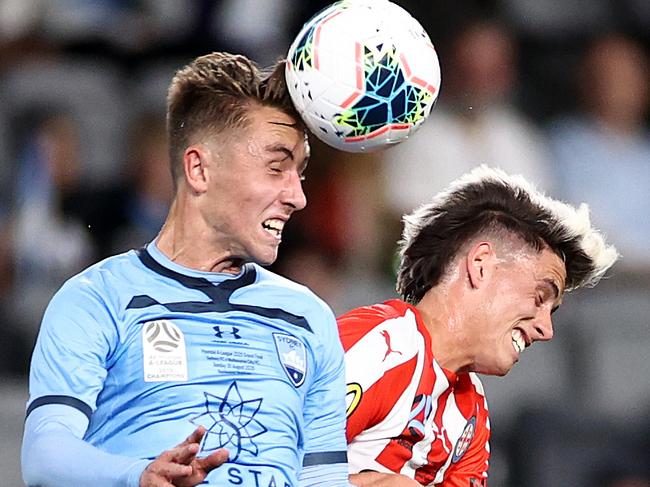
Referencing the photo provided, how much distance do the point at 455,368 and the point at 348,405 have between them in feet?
1.59

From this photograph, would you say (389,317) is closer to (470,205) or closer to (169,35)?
(470,205)

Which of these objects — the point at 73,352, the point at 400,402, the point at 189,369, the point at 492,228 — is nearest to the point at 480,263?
the point at 492,228

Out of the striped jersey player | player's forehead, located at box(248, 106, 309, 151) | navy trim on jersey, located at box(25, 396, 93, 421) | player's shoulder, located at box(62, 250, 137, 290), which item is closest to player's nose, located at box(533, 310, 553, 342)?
the striped jersey player

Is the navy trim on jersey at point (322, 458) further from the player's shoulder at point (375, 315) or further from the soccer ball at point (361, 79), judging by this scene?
the soccer ball at point (361, 79)

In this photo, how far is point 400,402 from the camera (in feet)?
12.9

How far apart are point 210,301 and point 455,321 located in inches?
37.5

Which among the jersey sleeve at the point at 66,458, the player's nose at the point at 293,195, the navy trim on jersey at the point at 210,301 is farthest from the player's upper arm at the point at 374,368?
the jersey sleeve at the point at 66,458

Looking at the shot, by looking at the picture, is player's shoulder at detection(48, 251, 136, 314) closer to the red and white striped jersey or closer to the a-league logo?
the a-league logo

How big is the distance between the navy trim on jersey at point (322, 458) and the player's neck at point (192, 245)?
0.54 meters

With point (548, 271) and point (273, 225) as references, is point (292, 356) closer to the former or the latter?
point (273, 225)

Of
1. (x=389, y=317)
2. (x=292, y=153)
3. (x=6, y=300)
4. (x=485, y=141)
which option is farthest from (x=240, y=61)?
(x=485, y=141)

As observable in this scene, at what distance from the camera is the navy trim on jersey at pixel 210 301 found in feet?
11.4

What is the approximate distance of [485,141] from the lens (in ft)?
25.9

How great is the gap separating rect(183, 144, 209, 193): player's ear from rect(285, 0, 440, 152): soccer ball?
0.29 metres
